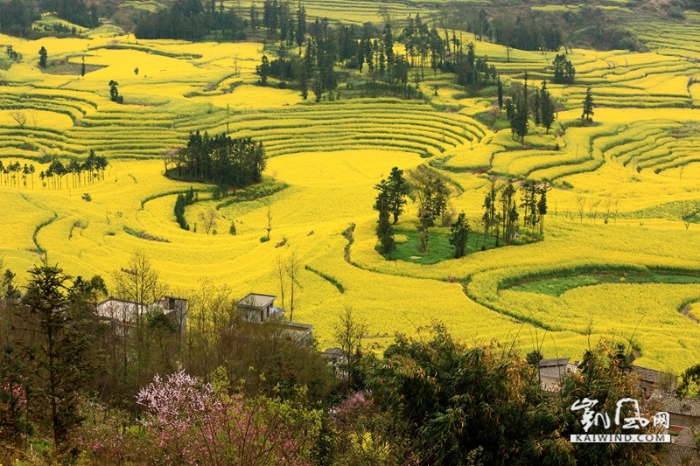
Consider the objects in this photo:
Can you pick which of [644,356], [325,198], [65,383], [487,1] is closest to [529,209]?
[325,198]

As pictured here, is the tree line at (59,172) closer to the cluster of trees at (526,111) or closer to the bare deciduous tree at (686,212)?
the cluster of trees at (526,111)

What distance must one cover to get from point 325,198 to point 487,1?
4393 inches

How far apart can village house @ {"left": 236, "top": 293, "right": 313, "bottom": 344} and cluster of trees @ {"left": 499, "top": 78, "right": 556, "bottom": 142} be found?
4489cm

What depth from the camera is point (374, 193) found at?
6031 cm

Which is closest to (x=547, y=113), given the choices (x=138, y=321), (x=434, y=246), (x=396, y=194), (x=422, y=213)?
(x=396, y=194)

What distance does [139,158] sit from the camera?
2758 inches

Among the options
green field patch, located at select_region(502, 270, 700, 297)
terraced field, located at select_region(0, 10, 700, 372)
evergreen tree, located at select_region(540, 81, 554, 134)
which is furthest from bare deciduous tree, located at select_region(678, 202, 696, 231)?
evergreen tree, located at select_region(540, 81, 554, 134)

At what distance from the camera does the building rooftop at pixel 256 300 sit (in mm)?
34031

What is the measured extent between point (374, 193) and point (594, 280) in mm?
21964

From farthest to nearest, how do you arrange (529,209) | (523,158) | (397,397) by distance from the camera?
1. (523,158)
2. (529,209)
3. (397,397)

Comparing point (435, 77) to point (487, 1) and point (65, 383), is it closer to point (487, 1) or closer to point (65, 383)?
point (487, 1)

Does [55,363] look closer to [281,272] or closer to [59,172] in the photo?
[281,272]

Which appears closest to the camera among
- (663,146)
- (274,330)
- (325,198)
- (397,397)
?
(397,397)

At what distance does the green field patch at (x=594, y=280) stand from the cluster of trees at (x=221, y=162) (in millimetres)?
27943
